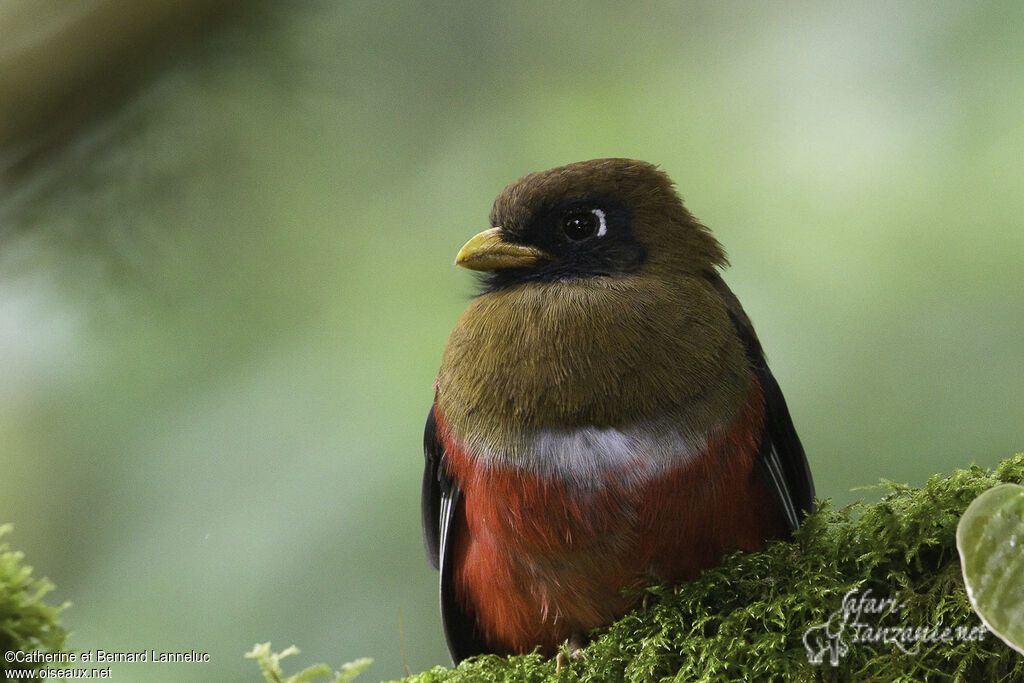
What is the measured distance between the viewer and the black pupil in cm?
242

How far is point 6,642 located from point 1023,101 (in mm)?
4337

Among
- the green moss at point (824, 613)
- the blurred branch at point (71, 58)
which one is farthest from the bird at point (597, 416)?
the blurred branch at point (71, 58)

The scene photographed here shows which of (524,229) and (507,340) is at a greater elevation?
(524,229)

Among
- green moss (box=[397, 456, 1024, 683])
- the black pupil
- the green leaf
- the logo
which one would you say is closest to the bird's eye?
the black pupil

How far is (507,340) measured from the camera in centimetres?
221

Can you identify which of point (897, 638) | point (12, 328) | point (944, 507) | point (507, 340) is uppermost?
point (12, 328)

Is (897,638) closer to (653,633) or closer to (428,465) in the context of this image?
(653,633)

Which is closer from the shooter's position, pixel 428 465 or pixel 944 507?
pixel 944 507

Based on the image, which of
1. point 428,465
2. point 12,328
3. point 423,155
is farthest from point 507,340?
point 12,328

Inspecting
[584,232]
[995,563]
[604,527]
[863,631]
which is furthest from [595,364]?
[995,563]

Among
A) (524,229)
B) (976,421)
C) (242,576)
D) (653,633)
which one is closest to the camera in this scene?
(653,633)

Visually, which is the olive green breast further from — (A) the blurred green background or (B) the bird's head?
(A) the blurred green background

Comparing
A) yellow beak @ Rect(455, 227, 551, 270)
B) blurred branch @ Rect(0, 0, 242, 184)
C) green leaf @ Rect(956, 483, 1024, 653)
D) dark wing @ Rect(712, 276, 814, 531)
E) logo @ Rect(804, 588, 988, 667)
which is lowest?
logo @ Rect(804, 588, 988, 667)

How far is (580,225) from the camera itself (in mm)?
2424
